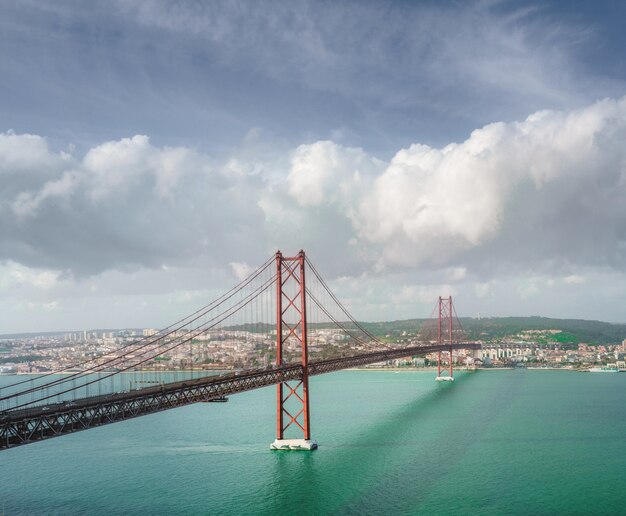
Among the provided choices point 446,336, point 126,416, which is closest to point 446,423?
point 126,416

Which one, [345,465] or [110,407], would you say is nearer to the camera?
[110,407]

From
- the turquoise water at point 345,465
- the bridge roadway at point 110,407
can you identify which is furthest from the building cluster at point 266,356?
the bridge roadway at point 110,407

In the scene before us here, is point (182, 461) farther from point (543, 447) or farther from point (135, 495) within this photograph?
point (543, 447)

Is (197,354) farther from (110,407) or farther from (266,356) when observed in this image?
(110,407)

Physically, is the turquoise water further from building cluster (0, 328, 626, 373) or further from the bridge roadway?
building cluster (0, 328, 626, 373)

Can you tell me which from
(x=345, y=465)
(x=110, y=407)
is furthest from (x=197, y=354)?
(x=110, y=407)

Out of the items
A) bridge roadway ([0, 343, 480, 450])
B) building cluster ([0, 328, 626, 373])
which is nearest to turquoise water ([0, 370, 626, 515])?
bridge roadway ([0, 343, 480, 450])
